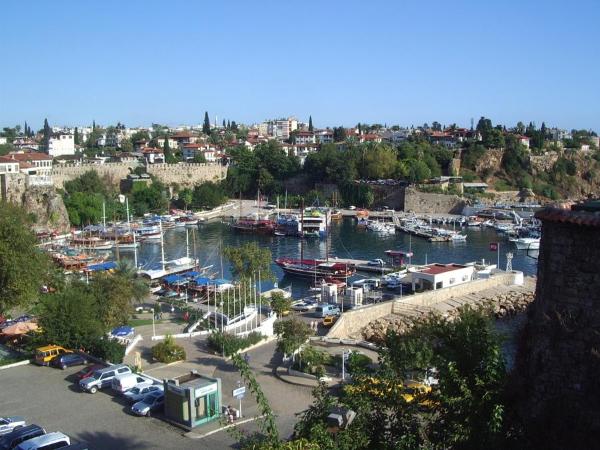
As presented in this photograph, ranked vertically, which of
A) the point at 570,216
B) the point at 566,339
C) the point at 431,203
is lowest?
the point at 431,203

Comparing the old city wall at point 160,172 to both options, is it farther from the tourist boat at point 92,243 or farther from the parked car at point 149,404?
the parked car at point 149,404

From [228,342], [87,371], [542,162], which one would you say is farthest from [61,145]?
[87,371]

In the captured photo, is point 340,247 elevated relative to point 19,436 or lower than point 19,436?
lower

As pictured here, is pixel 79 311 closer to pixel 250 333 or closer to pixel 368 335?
pixel 250 333

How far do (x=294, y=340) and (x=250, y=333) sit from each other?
3.07 meters

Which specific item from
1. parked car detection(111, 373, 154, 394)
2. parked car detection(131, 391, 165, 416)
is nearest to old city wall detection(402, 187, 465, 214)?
parked car detection(111, 373, 154, 394)

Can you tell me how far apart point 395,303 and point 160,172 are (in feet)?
148

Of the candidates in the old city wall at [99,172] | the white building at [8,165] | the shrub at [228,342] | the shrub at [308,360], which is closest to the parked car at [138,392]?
the shrub at [308,360]

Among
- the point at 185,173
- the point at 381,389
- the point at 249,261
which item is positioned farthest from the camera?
the point at 185,173

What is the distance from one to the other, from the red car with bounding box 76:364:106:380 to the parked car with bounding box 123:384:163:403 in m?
1.26

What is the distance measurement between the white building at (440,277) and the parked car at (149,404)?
16.2 metres

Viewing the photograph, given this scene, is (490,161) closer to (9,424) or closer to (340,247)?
(340,247)

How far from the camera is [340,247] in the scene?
1652 inches

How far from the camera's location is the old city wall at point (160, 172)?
56.8 m
